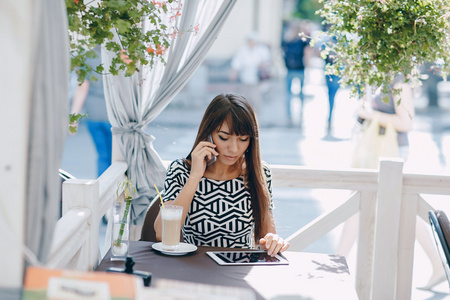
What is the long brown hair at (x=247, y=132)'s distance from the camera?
2.45m

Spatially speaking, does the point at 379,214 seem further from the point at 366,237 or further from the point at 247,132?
the point at 247,132

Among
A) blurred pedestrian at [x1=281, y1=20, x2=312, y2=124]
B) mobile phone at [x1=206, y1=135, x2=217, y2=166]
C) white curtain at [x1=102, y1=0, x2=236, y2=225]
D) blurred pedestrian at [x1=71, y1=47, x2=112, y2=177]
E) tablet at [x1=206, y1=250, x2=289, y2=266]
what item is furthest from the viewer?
blurred pedestrian at [x1=281, y1=20, x2=312, y2=124]

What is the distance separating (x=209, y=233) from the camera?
8.10 feet

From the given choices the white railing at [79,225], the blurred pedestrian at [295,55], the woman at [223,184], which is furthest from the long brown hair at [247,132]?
the blurred pedestrian at [295,55]

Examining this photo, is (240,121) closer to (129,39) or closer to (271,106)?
(129,39)

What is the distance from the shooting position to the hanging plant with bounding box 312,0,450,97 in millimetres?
2590

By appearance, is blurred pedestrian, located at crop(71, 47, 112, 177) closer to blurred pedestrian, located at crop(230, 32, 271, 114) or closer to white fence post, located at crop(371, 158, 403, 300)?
white fence post, located at crop(371, 158, 403, 300)

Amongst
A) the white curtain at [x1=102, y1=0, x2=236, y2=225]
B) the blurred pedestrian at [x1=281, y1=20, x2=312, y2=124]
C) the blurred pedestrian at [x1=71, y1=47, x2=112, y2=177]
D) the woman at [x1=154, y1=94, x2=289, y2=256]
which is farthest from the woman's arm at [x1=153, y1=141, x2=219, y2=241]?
the blurred pedestrian at [x1=281, y1=20, x2=312, y2=124]

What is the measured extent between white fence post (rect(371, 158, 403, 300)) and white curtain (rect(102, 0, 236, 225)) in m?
1.05

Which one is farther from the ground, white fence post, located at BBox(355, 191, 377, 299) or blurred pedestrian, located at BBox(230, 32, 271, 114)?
blurred pedestrian, located at BBox(230, 32, 271, 114)

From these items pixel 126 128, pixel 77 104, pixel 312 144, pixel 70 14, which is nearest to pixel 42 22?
pixel 70 14

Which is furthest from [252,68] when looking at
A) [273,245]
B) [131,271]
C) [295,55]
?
[131,271]

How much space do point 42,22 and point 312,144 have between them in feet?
23.6

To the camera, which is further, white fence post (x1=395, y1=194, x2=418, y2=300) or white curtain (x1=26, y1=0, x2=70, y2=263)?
white fence post (x1=395, y1=194, x2=418, y2=300)
